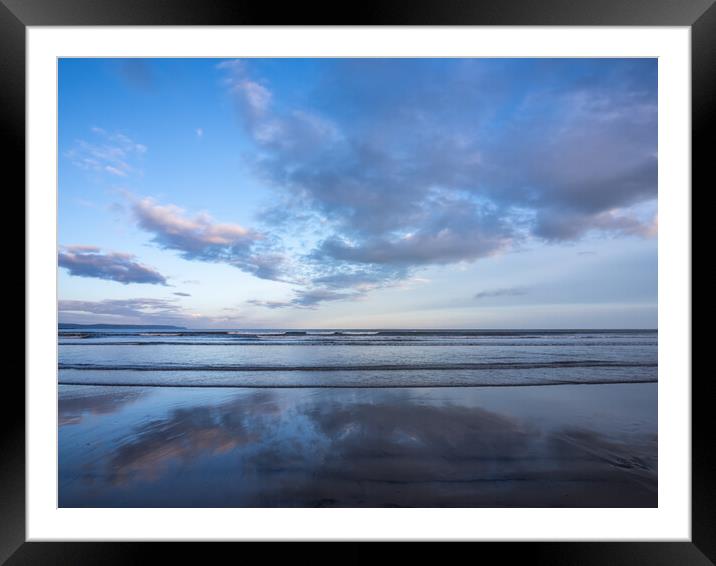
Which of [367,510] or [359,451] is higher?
[367,510]

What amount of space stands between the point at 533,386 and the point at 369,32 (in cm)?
526

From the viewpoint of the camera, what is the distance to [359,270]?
11359mm

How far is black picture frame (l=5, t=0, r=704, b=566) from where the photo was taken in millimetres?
1040

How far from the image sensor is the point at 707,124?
1.07m

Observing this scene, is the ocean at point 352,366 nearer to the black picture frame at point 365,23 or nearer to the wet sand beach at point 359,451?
the wet sand beach at point 359,451

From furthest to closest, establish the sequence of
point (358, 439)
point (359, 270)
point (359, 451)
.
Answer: point (359, 270)
point (358, 439)
point (359, 451)

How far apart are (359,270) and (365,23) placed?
405 inches

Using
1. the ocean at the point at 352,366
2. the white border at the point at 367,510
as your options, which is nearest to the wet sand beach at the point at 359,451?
the white border at the point at 367,510

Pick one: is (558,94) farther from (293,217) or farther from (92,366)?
(92,366)

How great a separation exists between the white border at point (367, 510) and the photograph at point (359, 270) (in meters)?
0.10

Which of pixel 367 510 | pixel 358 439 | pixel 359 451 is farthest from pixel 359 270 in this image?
pixel 367 510

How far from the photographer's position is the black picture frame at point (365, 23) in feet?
3.41

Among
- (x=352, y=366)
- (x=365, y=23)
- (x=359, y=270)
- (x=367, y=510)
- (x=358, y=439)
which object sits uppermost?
(x=365, y=23)

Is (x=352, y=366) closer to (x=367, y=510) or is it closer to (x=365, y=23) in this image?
(x=367, y=510)
